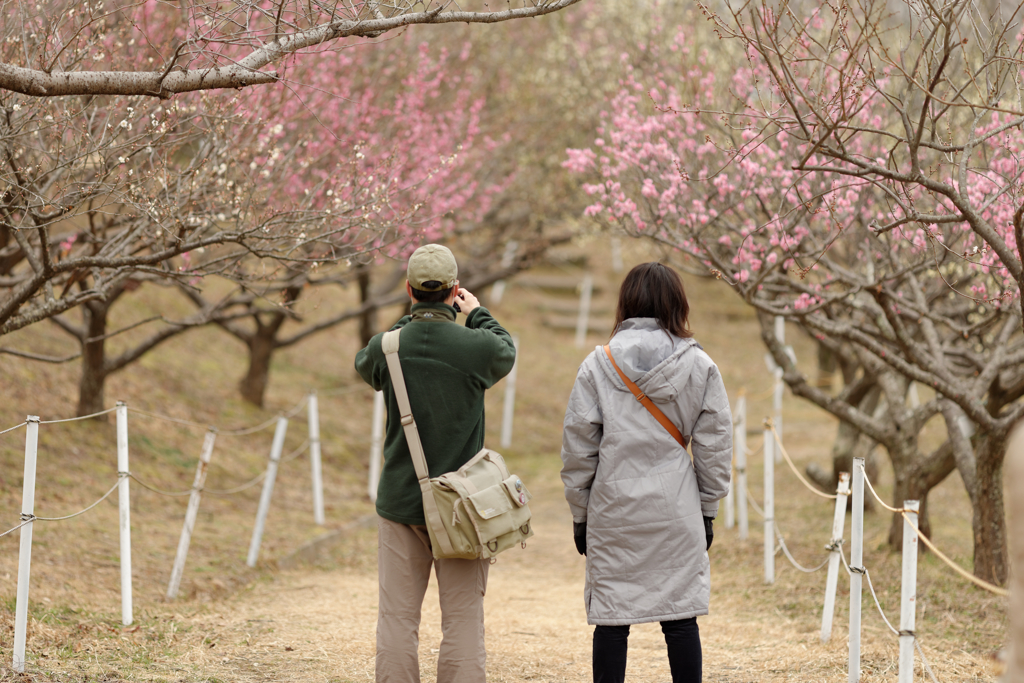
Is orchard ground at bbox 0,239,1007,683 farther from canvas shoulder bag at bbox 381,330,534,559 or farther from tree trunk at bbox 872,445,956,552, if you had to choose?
canvas shoulder bag at bbox 381,330,534,559

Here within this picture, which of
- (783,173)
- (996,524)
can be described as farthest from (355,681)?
(783,173)

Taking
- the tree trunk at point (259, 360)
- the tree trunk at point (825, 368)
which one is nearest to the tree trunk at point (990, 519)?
the tree trunk at point (259, 360)

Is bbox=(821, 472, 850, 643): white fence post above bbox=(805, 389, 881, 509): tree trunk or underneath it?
underneath

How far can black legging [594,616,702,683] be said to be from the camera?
332 centimetres

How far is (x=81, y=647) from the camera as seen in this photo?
4.61m

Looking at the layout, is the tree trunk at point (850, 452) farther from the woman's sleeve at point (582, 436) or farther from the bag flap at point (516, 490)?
the bag flap at point (516, 490)

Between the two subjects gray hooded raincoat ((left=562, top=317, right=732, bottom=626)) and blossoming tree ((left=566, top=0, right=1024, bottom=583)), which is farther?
blossoming tree ((left=566, top=0, right=1024, bottom=583))

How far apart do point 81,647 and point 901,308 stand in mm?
5688

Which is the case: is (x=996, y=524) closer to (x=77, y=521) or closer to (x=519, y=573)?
(x=519, y=573)

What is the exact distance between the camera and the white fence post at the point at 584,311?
2053 centimetres

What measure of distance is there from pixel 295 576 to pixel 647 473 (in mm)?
4583

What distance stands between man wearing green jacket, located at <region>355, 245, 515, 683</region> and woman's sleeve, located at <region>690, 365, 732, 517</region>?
2.40 ft

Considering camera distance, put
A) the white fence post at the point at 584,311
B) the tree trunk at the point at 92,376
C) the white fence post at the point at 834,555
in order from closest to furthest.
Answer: the white fence post at the point at 834,555
the tree trunk at the point at 92,376
the white fence post at the point at 584,311

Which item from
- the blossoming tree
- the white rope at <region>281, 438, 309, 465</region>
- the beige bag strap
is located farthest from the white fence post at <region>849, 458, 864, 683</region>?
the white rope at <region>281, 438, 309, 465</region>
